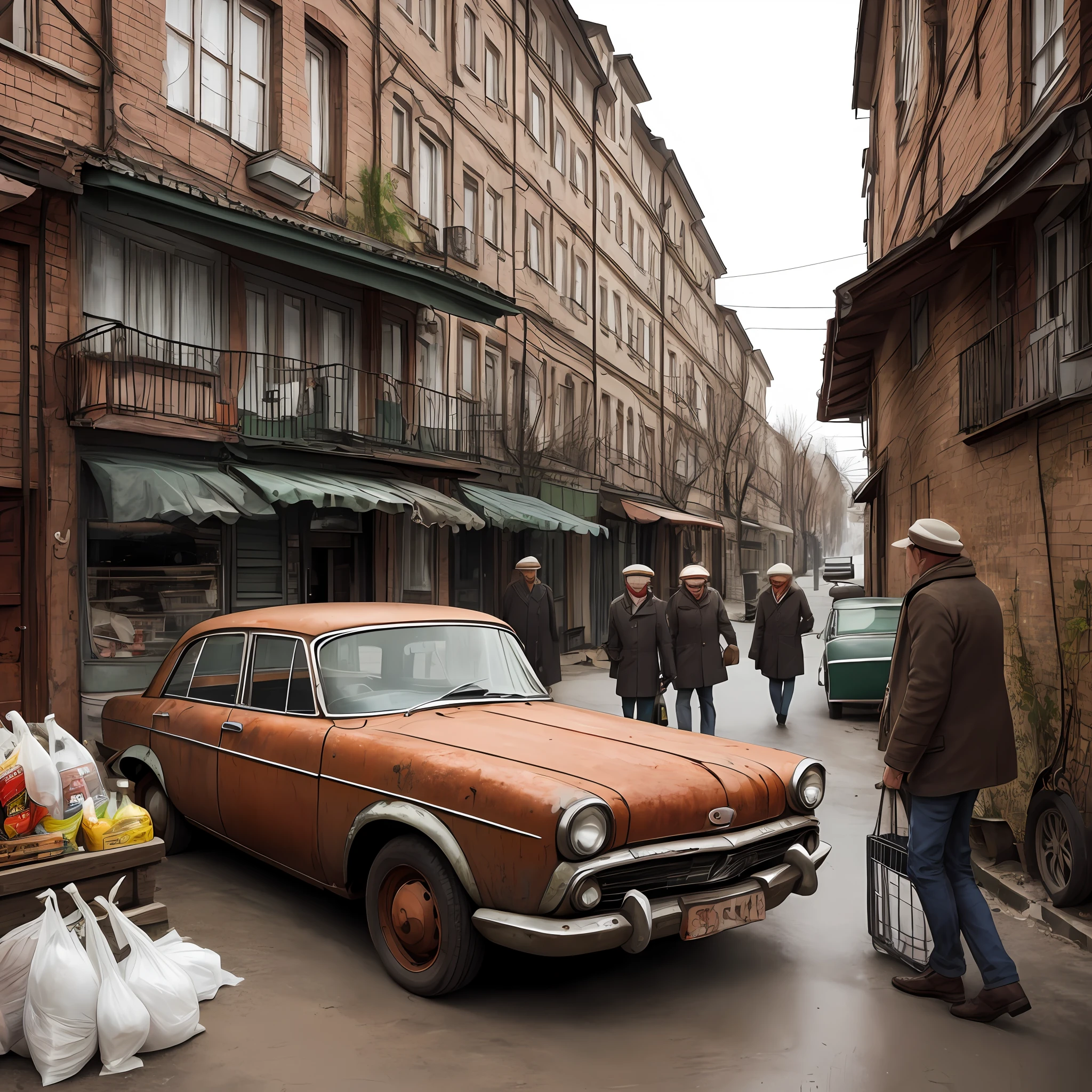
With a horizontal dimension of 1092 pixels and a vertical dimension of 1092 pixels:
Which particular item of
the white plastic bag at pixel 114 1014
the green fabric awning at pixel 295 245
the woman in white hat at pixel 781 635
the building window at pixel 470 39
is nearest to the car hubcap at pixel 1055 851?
the white plastic bag at pixel 114 1014

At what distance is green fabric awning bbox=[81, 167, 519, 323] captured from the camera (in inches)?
380

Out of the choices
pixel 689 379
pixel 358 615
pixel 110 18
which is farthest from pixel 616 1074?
pixel 689 379

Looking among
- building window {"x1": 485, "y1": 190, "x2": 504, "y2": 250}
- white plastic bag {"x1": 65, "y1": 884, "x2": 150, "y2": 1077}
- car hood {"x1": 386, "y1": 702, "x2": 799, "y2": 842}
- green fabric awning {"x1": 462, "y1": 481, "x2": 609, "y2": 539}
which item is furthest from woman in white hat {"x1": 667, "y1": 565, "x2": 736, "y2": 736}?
building window {"x1": 485, "y1": 190, "x2": 504, "y2": 250}

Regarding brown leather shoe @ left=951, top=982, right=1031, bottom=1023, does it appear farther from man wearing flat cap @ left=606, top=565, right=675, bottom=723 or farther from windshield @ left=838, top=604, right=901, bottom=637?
windshield @ left=838, top=604, right=901, bottom=637

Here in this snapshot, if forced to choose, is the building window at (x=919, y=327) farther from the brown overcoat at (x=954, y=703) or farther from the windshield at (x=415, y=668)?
the brown overcoat at (x=954, y=703)

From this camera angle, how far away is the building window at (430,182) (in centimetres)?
1673

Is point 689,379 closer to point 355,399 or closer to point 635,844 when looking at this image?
point 355,399

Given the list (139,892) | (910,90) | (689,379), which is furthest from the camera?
(689,379)

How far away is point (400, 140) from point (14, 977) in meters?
15.1

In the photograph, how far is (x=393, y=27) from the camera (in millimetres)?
15680

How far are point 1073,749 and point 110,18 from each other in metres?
11.2

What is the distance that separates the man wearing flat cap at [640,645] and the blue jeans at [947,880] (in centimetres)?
477

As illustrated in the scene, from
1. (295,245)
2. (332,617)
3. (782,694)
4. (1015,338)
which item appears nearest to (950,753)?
(332,617)

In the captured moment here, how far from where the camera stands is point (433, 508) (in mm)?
13156
